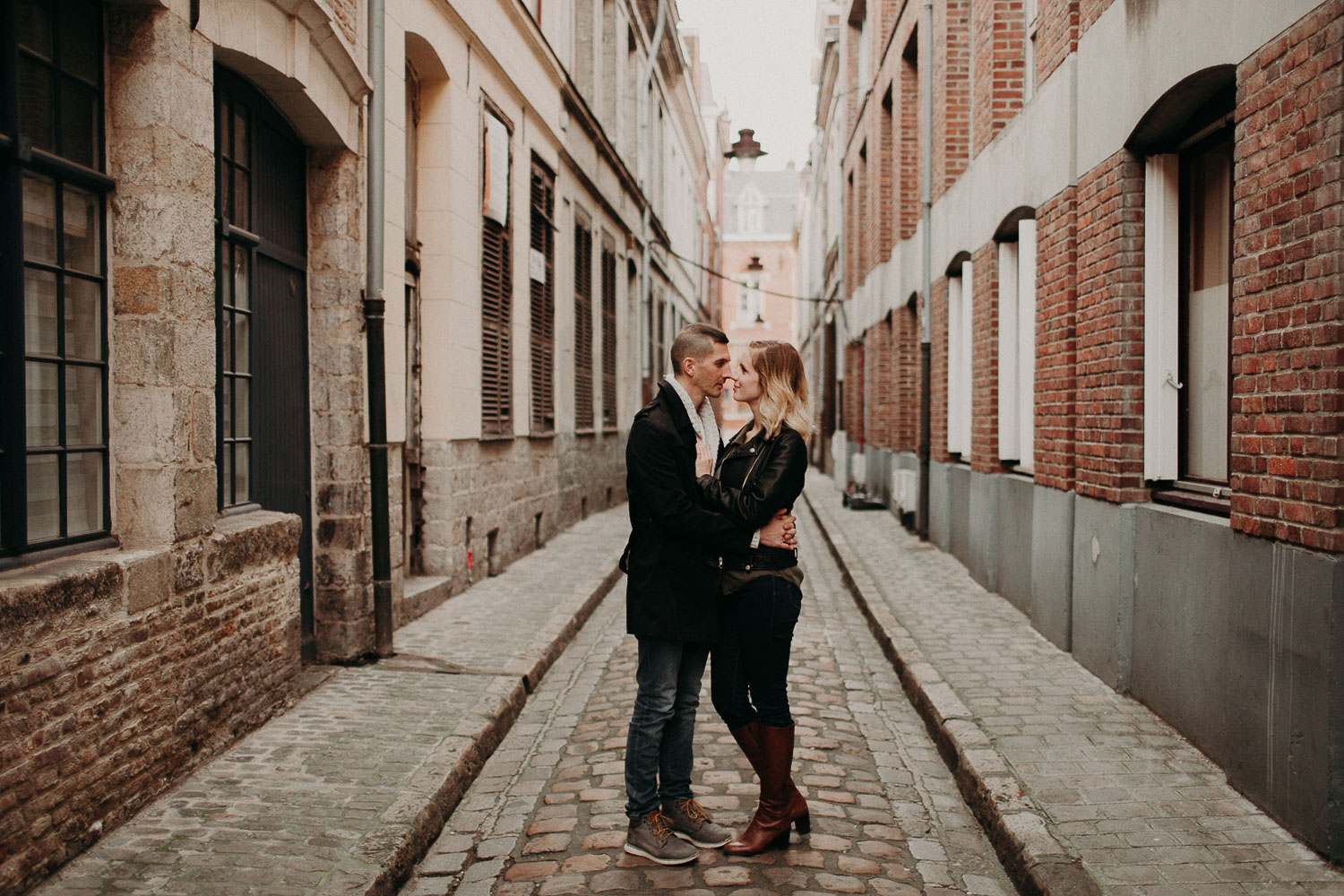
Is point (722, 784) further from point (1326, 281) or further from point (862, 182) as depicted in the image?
point (862, 182)

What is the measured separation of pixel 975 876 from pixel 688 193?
1119 inches

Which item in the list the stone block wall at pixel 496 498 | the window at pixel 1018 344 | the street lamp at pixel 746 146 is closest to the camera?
the window at pixel 1018 344

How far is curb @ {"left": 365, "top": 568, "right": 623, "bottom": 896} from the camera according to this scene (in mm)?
3766

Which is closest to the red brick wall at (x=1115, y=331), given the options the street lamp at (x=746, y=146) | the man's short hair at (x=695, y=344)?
the man's short hair at (x=695, y=344)

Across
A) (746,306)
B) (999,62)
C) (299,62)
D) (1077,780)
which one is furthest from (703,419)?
(746,306)

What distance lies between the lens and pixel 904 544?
12656mm

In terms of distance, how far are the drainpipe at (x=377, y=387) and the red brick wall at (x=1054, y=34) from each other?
4.44m

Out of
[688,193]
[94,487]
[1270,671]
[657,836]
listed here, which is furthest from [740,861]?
[688,193]

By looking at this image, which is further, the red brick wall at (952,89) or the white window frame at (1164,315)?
the red brick wall at (952,89)

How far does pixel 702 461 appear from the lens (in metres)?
3.81

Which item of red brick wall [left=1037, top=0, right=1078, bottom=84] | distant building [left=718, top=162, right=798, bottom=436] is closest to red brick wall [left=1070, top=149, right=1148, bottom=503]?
red brick wall [left=1037, top=0, right=1078, bottom=84]

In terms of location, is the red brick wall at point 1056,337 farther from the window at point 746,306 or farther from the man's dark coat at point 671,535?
the window at point 746,306

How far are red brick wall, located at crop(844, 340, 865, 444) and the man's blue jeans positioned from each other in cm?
1669

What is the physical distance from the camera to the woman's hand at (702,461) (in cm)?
380
